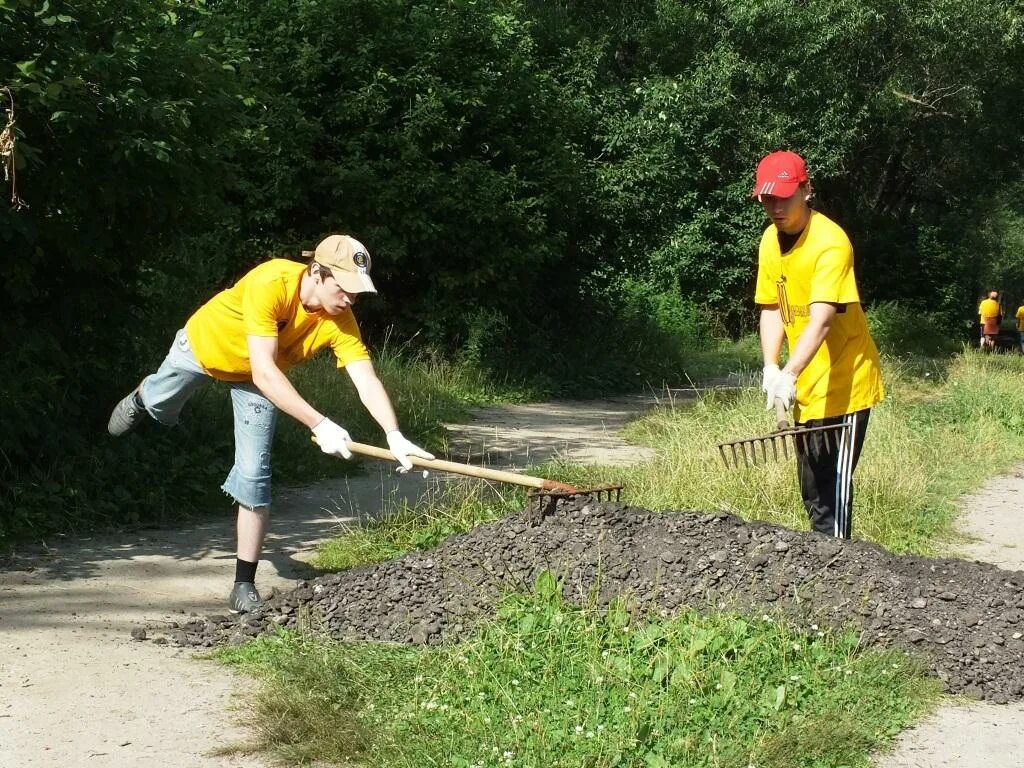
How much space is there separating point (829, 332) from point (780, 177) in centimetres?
78

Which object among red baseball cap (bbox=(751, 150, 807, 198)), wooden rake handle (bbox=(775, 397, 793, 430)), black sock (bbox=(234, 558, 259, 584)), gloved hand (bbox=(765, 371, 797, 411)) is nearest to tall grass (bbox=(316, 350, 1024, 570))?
black sock (bbox=(234, 558, 259, 584))

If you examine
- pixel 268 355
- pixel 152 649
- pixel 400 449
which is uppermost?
Answer: pixel 268 355

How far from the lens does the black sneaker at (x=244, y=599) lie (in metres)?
5.70

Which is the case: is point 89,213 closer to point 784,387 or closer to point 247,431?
point 247,431

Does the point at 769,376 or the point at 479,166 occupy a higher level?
the point at 479,166

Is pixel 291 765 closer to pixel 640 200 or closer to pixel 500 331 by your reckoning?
pixel 500 331

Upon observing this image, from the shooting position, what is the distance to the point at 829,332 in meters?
5.96

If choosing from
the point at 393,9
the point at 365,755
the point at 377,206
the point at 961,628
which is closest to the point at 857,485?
the point at 961,628

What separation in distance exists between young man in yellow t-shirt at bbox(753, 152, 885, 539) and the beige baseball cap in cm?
184

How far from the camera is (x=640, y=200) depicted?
17562 mm

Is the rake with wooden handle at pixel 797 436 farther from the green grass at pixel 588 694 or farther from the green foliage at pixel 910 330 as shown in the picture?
the green foliage at pixel 910 330

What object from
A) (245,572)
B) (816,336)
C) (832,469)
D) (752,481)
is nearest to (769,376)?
(816,336)

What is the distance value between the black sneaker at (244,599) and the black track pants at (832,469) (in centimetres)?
268

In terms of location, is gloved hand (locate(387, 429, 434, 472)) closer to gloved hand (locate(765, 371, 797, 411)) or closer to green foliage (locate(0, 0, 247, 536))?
gloved hand (locate(765, 371, 797, 411))
